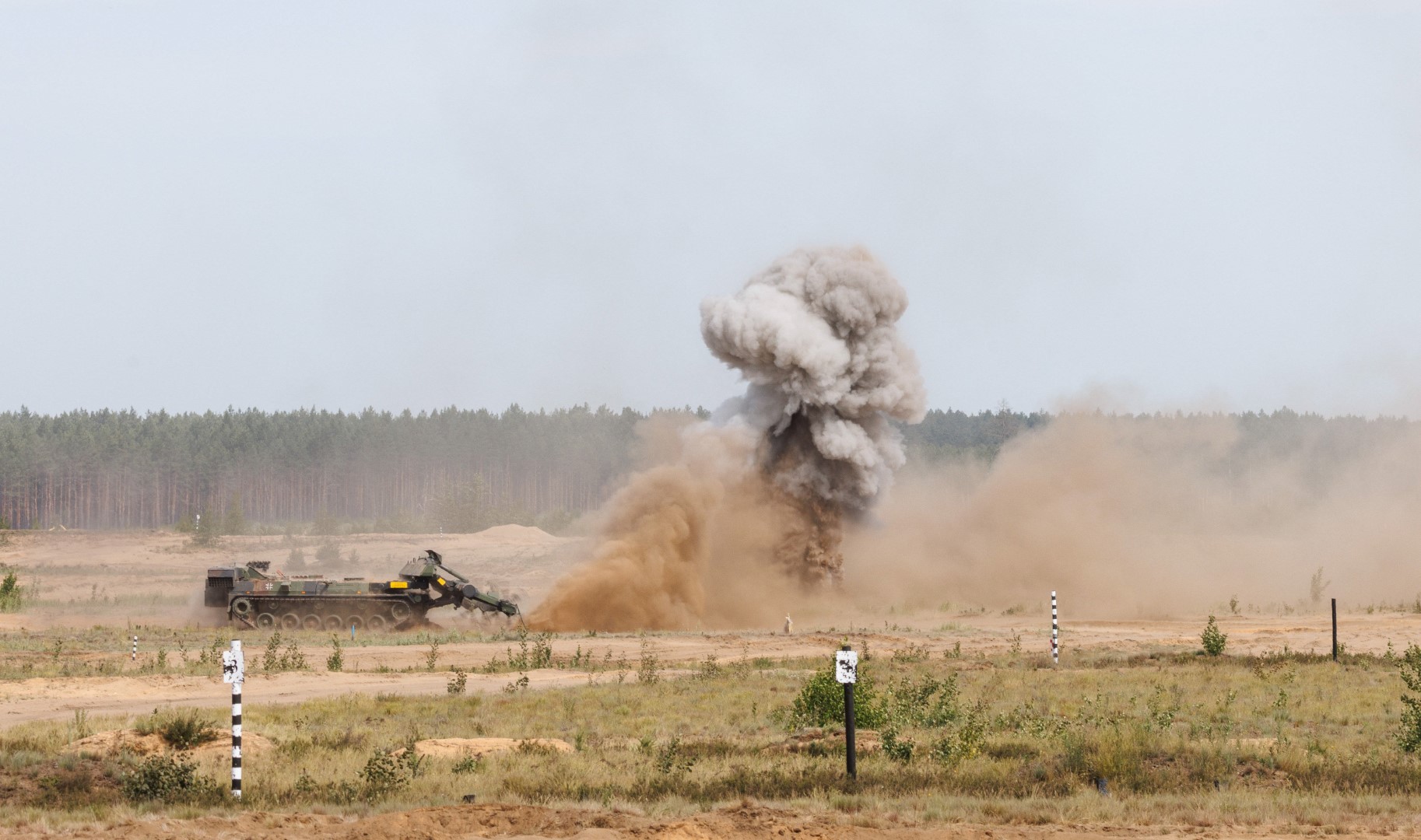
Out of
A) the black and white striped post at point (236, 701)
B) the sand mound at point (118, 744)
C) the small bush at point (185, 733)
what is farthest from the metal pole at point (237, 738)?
the small bush at point (185, 733)

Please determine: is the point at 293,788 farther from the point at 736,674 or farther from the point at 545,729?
the point at 736,674

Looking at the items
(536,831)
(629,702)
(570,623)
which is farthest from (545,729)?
(570,623)

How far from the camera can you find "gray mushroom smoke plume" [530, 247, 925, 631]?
4625cm

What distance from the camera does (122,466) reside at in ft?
407

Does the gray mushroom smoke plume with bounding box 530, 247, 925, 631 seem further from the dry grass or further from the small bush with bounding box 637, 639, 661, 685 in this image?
the dry grass

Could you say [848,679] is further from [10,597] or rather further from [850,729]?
[10,597]

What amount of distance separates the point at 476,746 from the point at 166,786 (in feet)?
16.5

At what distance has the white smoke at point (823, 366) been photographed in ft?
157

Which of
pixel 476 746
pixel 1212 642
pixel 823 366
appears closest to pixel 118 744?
pixel 476 746

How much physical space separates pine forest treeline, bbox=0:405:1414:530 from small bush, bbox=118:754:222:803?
9275 cm

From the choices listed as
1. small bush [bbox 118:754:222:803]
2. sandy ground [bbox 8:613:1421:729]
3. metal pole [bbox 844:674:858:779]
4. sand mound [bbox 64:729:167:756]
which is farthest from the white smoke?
small bush [bbox 118:754:222:803]

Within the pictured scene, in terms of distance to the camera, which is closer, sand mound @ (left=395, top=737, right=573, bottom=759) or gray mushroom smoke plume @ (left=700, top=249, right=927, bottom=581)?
sand mound @ (left=395, top=737, right=573, bottom=759)

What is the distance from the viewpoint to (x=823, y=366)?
47594mm

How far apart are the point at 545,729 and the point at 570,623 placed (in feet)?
74.9
